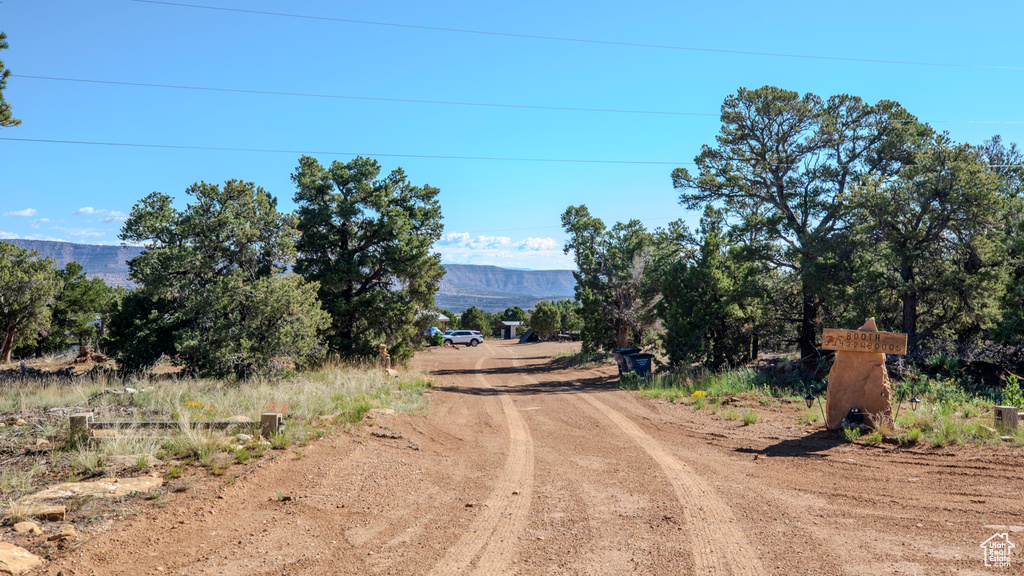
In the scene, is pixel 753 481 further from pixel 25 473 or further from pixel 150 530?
pixel 25 473

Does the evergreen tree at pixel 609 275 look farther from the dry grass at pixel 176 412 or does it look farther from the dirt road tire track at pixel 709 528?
the dirt road tire track at pixel 709 528

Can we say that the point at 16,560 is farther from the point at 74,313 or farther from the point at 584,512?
the point at 74,313

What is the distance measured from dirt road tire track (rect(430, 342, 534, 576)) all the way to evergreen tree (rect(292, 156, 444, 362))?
14.6 metres

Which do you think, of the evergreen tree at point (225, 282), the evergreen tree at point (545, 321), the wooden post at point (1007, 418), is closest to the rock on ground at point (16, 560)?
the evergreen tree at point (225, 282)

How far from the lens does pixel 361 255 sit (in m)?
22.1

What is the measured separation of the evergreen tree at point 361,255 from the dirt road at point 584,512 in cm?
1331

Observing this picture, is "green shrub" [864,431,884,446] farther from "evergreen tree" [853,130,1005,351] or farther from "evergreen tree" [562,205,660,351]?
"evergreen tree" [562,205,660,351]

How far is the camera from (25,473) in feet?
19.7

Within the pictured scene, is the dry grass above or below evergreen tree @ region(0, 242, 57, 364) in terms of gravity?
below

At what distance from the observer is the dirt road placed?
14.5 ft

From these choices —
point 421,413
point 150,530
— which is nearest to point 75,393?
point 421,413

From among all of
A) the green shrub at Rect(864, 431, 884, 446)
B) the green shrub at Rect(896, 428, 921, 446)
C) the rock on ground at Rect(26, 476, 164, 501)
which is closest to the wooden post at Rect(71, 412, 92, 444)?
the rock on ground at Rect(26, 476, 164, 501)

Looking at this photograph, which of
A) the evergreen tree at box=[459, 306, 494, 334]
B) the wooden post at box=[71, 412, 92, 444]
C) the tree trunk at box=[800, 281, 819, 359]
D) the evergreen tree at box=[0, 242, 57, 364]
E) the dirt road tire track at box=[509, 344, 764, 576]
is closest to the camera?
the dirt road tire track at box=[509, 344, 764, 576]

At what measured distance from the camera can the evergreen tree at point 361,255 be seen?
70.9 feet
